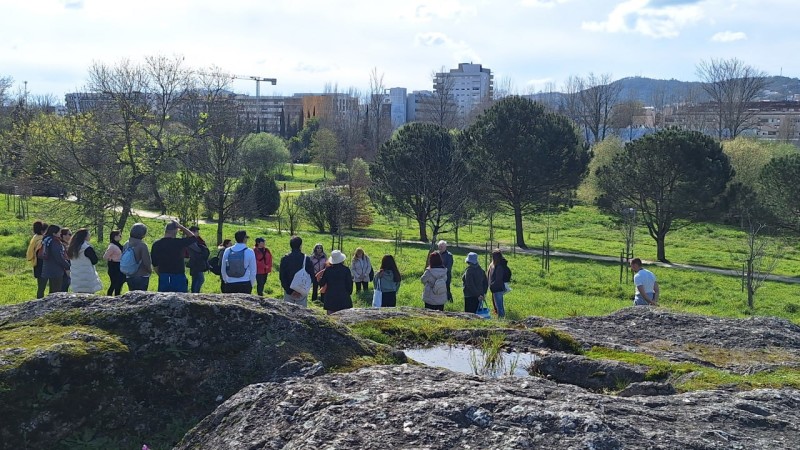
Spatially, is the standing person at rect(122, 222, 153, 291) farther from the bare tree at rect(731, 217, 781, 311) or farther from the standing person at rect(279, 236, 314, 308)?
the bare tree at rect(731, 217, 781, 311)

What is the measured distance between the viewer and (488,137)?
121 feet

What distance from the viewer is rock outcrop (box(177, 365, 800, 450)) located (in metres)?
4.20

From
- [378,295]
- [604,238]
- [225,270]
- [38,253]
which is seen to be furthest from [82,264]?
[604,238]

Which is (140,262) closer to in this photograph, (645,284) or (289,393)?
(289,393)

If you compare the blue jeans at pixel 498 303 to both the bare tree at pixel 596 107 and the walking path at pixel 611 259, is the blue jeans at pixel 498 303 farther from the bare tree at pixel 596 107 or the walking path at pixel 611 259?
the bare tree at pixel 596 107

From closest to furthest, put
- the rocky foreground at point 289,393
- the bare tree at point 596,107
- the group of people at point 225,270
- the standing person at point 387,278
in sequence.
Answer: the rocky foreground at point 289,393 → the group of people at point 225,270 → the standing person at point 387,278 → the bare tree at point 596,107

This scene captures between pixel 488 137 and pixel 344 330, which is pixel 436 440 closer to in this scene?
pixel 344 330

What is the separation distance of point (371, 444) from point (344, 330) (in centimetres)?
224

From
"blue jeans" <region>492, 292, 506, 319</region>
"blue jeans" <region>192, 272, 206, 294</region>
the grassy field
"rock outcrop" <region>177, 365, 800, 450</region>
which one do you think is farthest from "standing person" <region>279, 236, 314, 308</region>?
"rock outcrop" <region>177, 365, 800, 450</region>

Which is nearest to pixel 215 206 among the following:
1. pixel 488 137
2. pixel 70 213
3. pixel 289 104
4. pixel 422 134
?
pixel 70 213

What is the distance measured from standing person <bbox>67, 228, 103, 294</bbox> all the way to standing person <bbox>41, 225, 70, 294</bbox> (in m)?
0.39

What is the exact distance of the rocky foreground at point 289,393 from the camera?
14.2 feet

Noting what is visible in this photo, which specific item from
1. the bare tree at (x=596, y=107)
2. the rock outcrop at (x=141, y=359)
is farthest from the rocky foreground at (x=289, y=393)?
the bare tree at (x=596, y=107)

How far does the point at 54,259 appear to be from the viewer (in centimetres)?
1216
